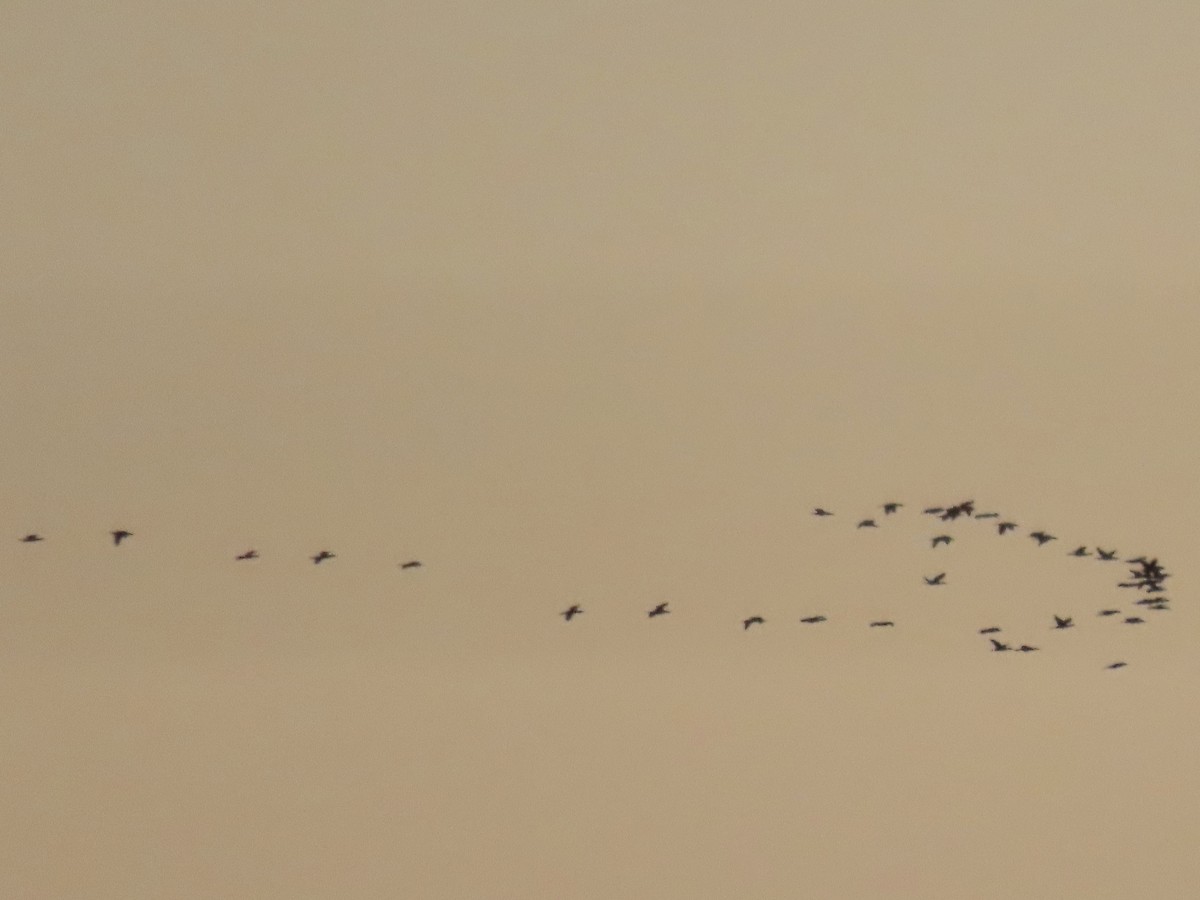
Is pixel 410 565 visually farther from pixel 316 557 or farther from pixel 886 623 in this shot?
pixel 886 623

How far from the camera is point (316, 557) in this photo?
1422 inches

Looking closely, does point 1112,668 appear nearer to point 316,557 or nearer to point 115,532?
point 316,557

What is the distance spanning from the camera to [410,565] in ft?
119

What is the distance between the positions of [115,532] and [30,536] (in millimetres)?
1224

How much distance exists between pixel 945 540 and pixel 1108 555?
2.41 m

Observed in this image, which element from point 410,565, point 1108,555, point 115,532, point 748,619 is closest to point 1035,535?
point 1108,555

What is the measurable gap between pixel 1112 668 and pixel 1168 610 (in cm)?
124

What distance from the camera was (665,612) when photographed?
118ft

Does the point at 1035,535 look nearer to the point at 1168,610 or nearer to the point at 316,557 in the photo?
the point at 1168,610

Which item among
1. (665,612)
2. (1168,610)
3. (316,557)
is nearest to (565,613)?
(665,612)

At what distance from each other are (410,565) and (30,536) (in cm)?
552

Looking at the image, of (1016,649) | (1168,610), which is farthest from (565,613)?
(1168,610)

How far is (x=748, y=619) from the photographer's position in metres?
36.0

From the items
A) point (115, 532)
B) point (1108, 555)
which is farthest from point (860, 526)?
point (115, 532)
